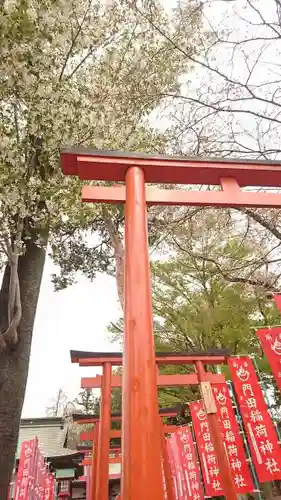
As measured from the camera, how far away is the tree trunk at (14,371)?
558 centimetres

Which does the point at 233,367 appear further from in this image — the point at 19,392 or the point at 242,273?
the point at 19,392

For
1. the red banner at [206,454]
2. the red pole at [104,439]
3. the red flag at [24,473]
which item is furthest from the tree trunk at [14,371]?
the red flag at [24,473]

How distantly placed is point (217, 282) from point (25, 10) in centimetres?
1186

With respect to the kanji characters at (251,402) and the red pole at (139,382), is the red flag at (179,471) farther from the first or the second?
the red pole at (139,382)

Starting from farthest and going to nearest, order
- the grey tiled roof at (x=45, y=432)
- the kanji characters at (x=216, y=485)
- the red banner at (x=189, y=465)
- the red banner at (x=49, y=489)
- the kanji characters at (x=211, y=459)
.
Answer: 1. the grey tiled roof at (x=45, y=432)
2. the red banner at (x=49, y=489)
3. the red banner at (x=189, y=465)
4. the kanji characters at (x=211, y=459)
5. the kanji characters at (x=216, y=485)

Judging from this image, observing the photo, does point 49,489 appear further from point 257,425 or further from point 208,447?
point 257,425

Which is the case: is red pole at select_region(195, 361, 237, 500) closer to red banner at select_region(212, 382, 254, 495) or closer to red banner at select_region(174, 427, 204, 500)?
red banner at select_region(212, 382, 254, 495)

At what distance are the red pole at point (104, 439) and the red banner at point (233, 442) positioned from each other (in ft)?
8.49

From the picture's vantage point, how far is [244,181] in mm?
4043

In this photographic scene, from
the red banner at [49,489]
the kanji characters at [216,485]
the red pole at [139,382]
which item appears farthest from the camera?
the red banner at [49,489]

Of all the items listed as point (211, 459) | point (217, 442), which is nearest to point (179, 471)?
point (211, 459)

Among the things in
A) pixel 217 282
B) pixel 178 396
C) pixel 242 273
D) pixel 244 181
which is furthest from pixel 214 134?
pixel 178 396

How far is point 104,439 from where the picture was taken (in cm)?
707

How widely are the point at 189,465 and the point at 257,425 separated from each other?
→ 3742mm
